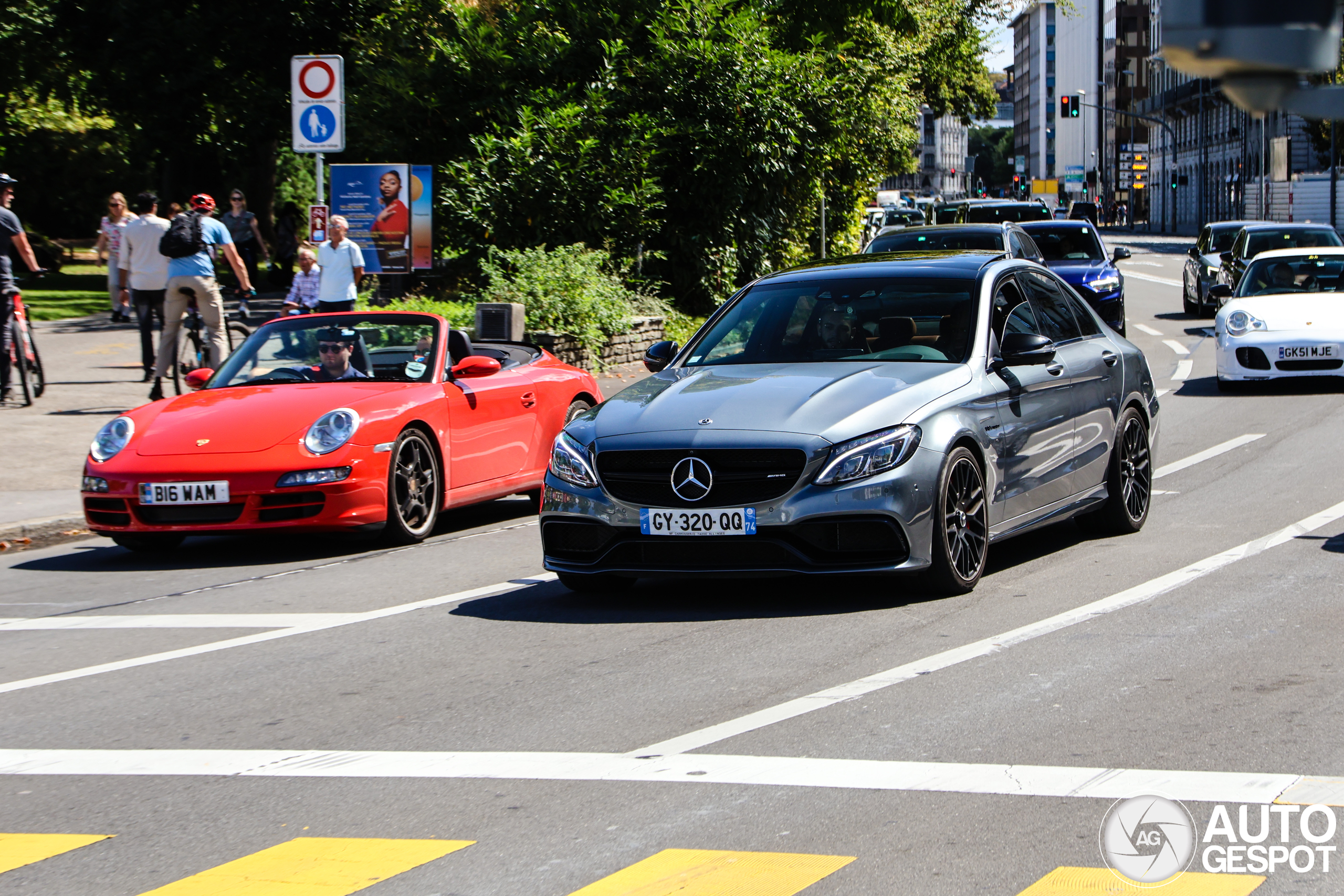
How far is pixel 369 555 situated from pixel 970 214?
21019 millimetres

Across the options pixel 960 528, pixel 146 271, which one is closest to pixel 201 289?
pixel 146 271

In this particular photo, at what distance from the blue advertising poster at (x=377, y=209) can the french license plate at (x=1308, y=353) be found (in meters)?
9.53

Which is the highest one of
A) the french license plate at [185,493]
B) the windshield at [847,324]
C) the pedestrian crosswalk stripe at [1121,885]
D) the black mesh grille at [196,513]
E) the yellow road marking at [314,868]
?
the windshield at [847,324]

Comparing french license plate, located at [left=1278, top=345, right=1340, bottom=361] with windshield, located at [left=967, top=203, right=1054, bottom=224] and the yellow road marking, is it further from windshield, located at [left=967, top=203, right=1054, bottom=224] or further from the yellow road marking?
the yellow road marking

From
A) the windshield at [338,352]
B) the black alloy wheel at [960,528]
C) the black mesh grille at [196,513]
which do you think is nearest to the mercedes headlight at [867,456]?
the black alloy wheel at [960,528]

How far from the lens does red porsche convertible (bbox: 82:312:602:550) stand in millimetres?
9266

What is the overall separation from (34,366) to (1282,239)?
61.1ft

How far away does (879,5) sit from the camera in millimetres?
30469

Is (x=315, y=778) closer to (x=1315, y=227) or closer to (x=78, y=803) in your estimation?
(x=78, y=803)

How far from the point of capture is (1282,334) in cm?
1747

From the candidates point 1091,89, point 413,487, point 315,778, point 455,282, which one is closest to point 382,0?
point 455,282

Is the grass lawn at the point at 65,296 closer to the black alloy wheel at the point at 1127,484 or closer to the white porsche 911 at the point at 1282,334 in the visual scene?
the white porsche 911 at the point at 1282,334

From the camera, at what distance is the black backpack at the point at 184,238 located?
52.8 feet

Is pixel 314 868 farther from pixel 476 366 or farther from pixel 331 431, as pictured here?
pixel 476 366
